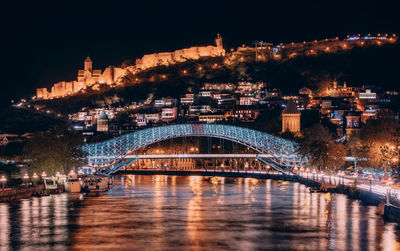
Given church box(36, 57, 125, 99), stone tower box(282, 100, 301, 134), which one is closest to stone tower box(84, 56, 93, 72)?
church box(36, 57, 125, 99)

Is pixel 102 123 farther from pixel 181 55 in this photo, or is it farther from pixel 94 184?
pixel 94 184

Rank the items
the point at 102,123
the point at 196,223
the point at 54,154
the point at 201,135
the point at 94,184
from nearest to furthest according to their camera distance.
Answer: the point at 196,223, the point at 94,184, the point at 54,154, the point at 201,135, the point at 102,123

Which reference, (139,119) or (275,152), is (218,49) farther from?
(275,152)

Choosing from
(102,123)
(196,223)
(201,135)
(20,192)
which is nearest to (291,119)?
(201,135)

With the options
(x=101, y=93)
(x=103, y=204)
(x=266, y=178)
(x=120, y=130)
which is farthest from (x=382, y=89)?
(x=103, y=204)

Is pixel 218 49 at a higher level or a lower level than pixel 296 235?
higher

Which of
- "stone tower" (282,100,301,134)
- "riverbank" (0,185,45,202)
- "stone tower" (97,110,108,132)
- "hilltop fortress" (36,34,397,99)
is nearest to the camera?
"riverbank" (0,185,45,202)

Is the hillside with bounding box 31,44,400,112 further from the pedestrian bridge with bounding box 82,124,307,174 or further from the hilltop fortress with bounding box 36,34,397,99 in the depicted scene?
the pedestrian bridge with bounding box 82,124,307,174
